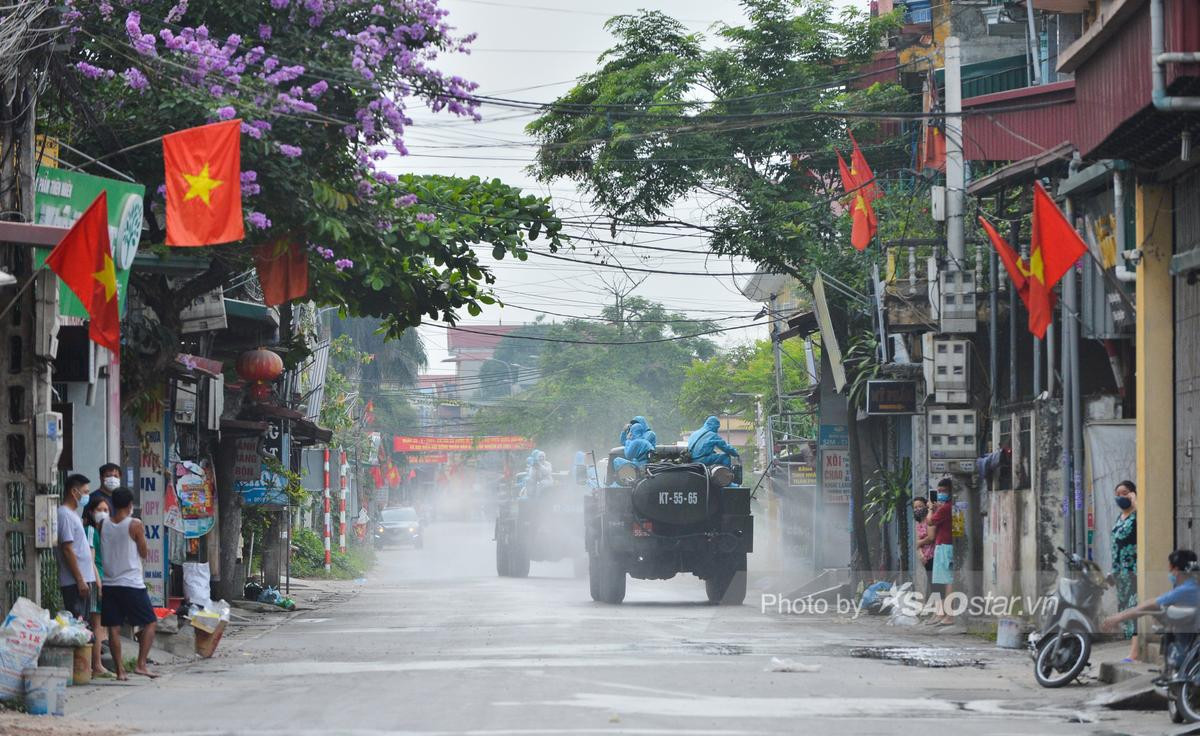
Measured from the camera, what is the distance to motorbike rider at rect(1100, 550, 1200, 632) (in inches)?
466

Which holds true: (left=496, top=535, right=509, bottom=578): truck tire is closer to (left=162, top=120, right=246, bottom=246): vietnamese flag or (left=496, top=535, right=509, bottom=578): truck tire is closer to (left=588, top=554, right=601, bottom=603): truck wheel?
(left=588, top=554, right=601, bottom=603): truck wheel

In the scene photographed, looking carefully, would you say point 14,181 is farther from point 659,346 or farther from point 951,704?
point 659,346

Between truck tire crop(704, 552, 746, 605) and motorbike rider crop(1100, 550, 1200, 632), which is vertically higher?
motorbike rider crop(1100, 550, 1200, 632)

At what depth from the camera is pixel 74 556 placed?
14195 millimetres

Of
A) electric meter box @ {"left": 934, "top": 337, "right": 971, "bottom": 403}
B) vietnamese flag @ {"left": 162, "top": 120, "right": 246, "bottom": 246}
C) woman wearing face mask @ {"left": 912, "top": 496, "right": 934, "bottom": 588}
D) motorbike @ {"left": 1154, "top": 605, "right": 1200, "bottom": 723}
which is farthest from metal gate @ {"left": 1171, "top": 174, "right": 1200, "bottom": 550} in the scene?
vietnamese flag @ {"left": 162, "top": 120, "right": 246, "bottom": 246}

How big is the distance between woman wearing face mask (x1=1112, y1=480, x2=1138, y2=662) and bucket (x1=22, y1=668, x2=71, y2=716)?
10.0 metres

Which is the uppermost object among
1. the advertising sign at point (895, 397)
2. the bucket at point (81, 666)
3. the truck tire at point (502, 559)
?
the advertising sign at point (895, 397)

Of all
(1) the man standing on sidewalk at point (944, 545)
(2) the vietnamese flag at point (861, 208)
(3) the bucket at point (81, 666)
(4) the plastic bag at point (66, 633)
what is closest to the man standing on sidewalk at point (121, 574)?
(3) the bucket at point (81, 666)

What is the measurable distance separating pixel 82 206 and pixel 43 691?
5.53 m

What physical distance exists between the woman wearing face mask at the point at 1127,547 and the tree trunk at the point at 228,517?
15.1 metres

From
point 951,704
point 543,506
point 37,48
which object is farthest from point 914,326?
point 543,506

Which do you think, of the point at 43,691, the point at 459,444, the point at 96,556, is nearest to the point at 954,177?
the point at 96,556

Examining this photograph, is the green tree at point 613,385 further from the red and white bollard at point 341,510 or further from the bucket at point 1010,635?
the bucket at point 1010,635

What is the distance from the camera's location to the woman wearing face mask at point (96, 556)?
14828mm
